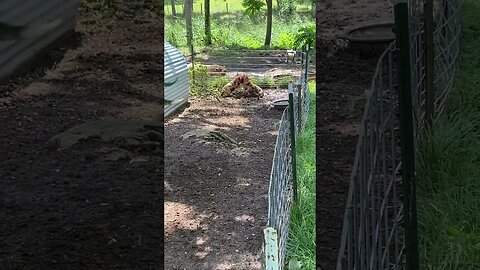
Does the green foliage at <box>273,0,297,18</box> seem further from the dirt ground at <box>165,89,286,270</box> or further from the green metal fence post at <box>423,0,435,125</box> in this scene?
the green metal fence post at <box>423,0,435,125</box>

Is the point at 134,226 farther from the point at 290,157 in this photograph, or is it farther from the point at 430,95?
the point at 430,95

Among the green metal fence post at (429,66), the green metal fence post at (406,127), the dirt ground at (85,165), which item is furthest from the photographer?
the green metal fence post at (429,66)

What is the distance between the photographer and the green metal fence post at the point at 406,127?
0.92 m

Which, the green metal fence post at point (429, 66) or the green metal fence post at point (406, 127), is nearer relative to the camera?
the green metal fence post at point (406, 127)

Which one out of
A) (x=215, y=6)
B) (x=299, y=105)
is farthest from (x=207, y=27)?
(x=299, y=105)

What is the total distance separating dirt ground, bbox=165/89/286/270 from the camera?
1531 mm

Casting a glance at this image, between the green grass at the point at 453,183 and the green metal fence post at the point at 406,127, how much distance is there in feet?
1.10

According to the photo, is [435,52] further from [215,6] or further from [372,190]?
[372,190]

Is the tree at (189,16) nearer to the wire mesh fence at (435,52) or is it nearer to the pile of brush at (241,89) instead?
the pile of brush at (241,89)

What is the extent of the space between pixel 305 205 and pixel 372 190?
59 centimetres

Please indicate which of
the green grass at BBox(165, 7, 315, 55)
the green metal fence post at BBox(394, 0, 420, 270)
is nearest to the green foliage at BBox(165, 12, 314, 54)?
the green grass at BBox(165, 7, 315, 55)

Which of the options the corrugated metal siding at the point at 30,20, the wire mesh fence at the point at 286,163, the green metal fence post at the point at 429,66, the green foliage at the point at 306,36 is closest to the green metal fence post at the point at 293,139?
→ the wire mesh fence at the point at 286,163

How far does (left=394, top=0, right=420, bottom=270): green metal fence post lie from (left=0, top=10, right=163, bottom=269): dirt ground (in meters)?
0.68

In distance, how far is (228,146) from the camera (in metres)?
1.63
